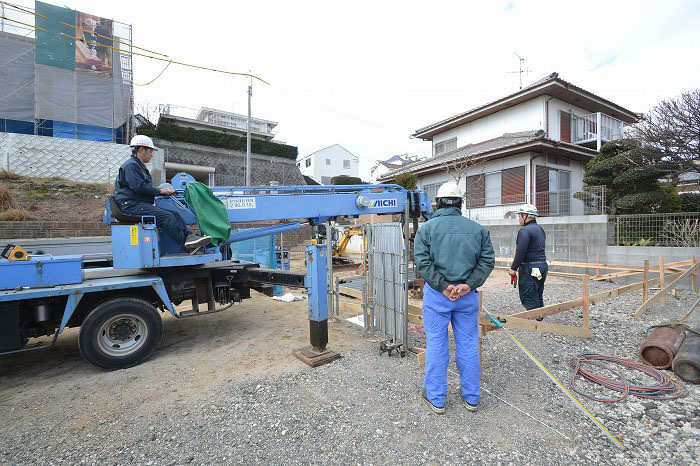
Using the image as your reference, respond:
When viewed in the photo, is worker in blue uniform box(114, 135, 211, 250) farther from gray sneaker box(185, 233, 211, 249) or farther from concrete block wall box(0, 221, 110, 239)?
concrete block wall box(0, 221, 110, 239)

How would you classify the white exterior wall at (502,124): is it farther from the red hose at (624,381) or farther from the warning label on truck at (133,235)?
the warning label on truck at (133,235)

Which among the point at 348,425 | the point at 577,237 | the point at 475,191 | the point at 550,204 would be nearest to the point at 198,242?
the point at 348,425

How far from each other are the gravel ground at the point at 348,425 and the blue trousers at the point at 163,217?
1.84 m

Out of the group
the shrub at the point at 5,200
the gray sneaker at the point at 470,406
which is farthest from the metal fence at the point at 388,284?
the shrub at the point at 5,200

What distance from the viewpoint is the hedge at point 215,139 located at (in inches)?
960

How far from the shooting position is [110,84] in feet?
61.7

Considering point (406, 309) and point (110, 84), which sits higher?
point (110, 84)

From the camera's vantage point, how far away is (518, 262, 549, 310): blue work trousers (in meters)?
5.05

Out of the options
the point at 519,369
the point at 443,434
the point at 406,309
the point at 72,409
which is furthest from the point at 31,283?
the point at 519,369

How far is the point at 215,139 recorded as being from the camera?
26625mm

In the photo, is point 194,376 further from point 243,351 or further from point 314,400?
point 314,400

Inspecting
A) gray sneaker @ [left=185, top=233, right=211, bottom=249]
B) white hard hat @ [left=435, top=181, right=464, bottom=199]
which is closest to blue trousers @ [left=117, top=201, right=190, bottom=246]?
gray sneaker @ [left=185, top=233, right=211, bottom=249]

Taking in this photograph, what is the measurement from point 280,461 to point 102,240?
581 centimetres

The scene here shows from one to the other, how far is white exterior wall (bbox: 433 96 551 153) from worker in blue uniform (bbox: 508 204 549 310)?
12385 mm
